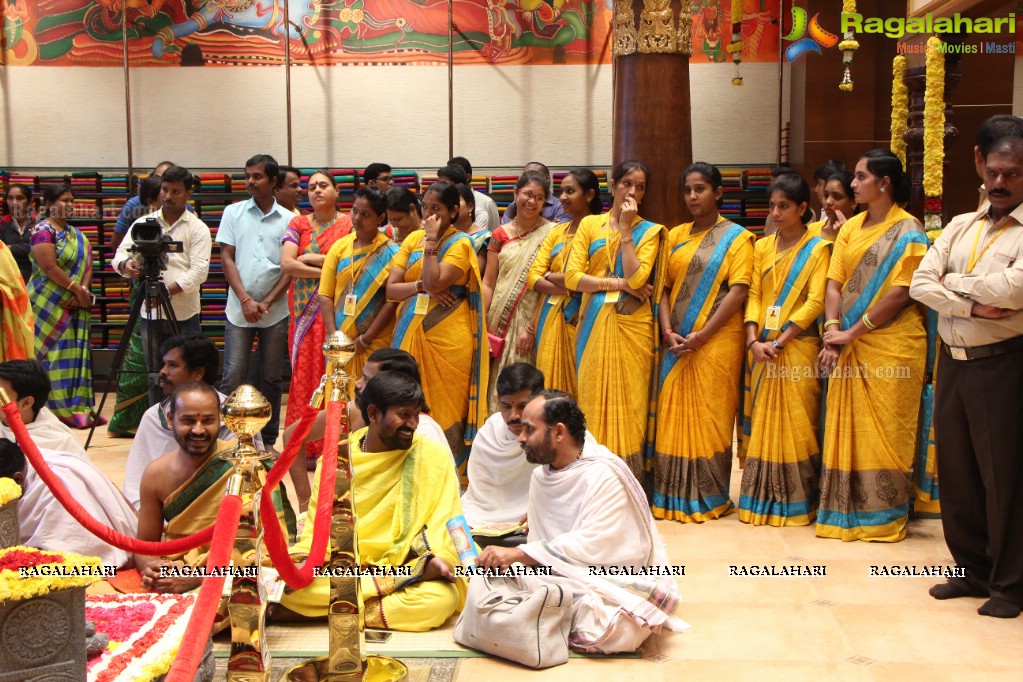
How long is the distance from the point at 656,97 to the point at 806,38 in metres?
3.06

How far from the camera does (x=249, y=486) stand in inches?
92.0

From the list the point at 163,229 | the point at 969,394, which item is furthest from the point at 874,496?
the point at 163,229

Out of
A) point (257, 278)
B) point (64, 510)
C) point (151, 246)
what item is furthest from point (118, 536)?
point (257, 278)

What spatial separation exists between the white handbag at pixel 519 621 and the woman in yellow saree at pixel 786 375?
1.76 metres

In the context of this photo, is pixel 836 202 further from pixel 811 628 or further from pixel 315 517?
pixel 315 517

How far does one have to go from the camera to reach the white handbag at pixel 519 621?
3.22m

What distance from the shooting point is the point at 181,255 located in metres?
6.34

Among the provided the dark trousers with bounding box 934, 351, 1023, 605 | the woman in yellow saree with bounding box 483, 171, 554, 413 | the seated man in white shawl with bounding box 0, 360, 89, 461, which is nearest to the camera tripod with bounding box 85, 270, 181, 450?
the seated man in white shawl with bounding box 0, 360, 89, 461

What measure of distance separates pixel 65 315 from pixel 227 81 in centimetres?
248

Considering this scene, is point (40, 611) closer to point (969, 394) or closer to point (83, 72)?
point (969, 394)

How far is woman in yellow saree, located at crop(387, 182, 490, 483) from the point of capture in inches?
204

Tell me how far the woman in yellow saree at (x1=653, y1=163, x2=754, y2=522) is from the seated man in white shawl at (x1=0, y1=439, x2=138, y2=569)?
92.2 inches

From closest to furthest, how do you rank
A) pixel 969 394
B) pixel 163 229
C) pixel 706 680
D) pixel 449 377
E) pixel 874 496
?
pixel 706 680 < pixel 969 394 < pixel 874 496 < pixel 449 377 < pixel 163 229

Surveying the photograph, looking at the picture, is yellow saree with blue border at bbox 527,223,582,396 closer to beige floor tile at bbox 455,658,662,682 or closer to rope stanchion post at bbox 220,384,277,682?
beige floor tile at bbox 455,658,662,682
